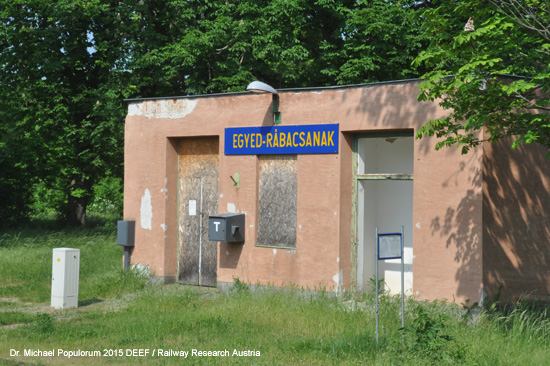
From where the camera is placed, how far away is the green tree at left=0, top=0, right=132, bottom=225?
885 inches

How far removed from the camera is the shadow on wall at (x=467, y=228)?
10.1m

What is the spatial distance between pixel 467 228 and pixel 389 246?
2.54m

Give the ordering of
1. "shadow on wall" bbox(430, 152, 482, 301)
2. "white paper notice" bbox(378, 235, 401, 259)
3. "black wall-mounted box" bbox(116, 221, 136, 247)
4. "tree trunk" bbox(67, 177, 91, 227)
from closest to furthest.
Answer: "white paper notice" bbox(378, 235, 401, 259), "shadow on wall" bbox(430, 152, 482, 301), "black wall-mounted box" bbox(116, 221, 136, 247), "tree trunk" bbox(67, 177, 91, 227)

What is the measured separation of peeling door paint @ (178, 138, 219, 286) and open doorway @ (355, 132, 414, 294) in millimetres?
3338

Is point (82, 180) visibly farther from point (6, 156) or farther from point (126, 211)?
point (126, 211)

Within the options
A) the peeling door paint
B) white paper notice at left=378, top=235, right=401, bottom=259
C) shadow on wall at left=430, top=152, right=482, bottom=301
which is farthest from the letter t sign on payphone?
white paper notice at left=378, top=235, right=401, bottom=259

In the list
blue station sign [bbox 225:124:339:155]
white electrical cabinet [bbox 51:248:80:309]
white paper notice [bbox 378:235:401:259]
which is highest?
blue station sign [bbox 225:124:339:155]

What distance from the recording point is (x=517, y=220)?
10.5 metres

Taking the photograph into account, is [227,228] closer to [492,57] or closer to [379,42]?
[492,57]

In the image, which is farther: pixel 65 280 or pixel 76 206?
pixel 76 206

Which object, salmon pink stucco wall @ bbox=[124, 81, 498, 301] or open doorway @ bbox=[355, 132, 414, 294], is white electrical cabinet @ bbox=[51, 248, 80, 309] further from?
open doorway @ bbox=[355, 132, 414, 294]

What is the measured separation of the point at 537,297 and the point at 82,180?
63.6 feet

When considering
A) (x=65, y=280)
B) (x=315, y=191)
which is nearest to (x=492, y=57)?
(x=315, y=191)

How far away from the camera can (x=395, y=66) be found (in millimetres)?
21547
